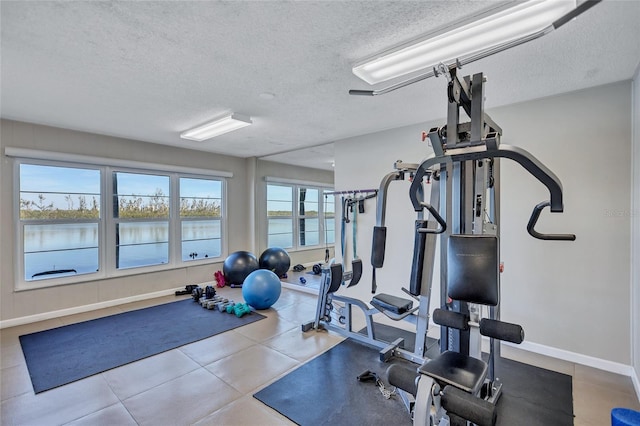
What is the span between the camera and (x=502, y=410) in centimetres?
218

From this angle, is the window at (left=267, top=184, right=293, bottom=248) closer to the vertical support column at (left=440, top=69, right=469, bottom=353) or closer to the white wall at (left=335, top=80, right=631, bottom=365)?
the white wall at (left=335, top=80, right=631, bottom=365)

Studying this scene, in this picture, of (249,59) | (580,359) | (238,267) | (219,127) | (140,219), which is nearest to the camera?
(249,59)

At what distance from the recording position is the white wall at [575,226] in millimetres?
2672

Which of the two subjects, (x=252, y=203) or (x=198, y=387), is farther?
(x=252, y=203)

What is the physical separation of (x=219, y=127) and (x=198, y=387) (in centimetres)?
293

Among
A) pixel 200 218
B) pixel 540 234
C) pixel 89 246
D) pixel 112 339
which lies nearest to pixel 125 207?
pixel 89 246

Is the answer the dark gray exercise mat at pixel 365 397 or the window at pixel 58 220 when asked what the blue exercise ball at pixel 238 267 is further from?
the dark gray exercise mat at pixel 365 397

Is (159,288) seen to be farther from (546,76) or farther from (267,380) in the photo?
(546,76)

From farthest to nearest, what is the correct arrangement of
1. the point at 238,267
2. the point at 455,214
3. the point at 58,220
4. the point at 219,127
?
the point at 238,267 < the point at 58,220 < the point at 219,127 < the point at 455,214

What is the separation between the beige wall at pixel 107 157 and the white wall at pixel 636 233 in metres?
5.49

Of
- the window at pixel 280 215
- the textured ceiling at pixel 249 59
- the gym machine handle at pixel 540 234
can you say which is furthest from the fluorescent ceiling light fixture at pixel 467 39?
the window at pixel 280 215

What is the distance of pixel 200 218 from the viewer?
5773 millimetres

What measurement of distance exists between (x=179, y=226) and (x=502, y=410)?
16.9ft

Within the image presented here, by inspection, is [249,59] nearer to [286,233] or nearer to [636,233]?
[636,233]
